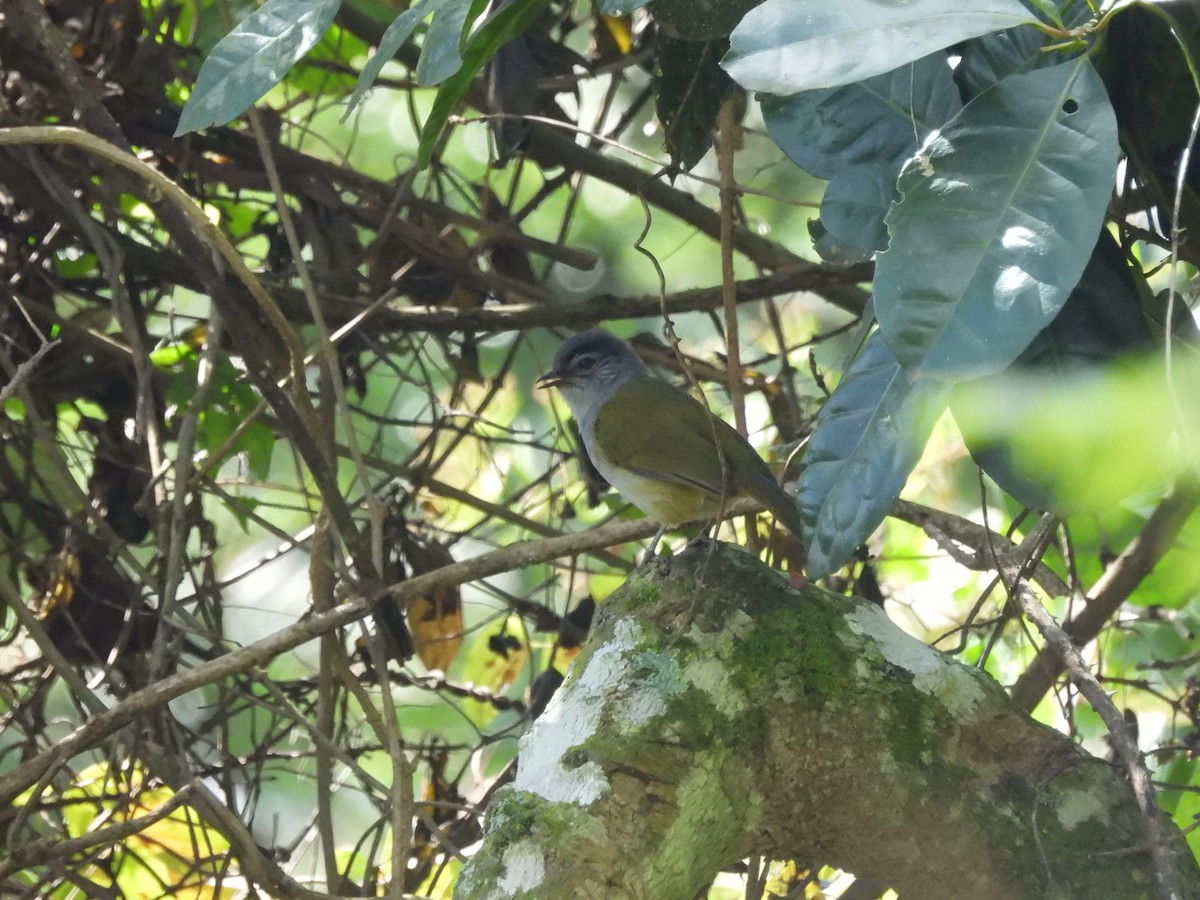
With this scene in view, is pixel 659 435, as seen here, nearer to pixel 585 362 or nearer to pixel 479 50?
pixel 585 362

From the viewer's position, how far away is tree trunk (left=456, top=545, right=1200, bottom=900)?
1623 millimetres

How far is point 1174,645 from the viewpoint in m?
3.51

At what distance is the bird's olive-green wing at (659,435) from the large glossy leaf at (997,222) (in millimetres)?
1481

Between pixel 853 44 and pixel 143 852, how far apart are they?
9.55 feet

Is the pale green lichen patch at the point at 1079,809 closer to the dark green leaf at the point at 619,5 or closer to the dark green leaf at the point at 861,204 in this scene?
the dark green leaf at the point at 861,204

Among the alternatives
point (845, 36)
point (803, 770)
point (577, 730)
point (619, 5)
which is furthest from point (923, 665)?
point (619, 5)

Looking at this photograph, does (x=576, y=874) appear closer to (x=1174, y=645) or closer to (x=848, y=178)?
(x=848, y=178)

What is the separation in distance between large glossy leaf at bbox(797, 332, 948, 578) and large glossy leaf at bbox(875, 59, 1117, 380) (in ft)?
0.70

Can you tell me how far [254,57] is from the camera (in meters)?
1.77

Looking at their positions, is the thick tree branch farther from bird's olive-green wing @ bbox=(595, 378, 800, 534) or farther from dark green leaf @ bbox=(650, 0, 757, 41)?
dark green leaf @ bbox=(650, 0, 757, 41)

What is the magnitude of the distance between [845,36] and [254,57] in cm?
89

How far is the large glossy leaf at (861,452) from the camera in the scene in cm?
159

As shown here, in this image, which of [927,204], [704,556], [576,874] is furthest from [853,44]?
[576,874]

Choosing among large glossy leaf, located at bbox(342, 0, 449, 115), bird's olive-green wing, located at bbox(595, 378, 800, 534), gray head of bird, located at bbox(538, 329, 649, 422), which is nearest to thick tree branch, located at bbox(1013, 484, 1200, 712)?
bird's olive-green wing, located at bbox(595, 378, 800, 534)
